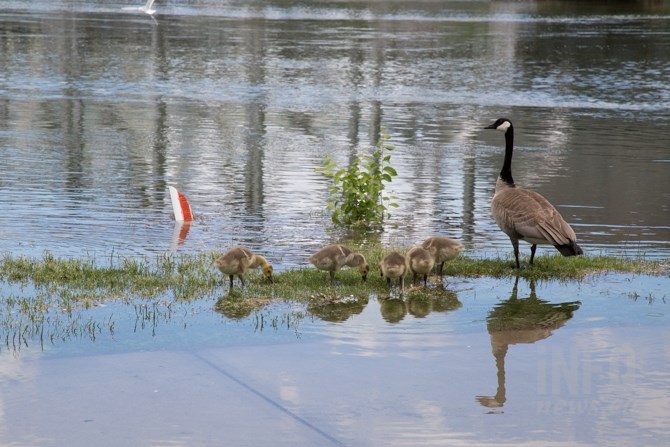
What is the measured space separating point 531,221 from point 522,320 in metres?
1.82

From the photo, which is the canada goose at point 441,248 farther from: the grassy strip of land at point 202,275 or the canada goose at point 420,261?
the grassy strip of land at point 202,275

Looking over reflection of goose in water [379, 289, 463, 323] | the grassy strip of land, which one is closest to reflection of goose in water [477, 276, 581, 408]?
reflection of goose in water [379, 289, 463, 323]

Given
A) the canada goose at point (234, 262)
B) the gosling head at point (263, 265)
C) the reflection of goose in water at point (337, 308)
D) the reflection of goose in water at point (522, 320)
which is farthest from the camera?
the gosling head at point (263, 265)

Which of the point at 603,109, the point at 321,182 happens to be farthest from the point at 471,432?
the point at 603,109

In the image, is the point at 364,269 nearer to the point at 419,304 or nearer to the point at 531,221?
the point at 419,304

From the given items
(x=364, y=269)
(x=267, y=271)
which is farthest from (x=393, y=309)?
(x=267, y=271)

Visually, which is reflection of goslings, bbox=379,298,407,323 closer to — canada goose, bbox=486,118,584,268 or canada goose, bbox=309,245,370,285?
canada goose, bbox=309,245,370,285

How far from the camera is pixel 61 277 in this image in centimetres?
1043

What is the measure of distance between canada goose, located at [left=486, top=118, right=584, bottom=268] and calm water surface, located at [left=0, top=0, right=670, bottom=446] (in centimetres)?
44

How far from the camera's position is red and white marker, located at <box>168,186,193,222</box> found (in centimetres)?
1461

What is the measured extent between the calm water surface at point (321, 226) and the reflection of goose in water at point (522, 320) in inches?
1.3

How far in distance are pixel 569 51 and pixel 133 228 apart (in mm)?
31482

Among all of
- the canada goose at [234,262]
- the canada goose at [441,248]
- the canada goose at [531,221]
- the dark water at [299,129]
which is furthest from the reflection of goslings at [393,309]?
the dark water at [299,129]

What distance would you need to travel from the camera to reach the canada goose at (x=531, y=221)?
10727 millimetres
